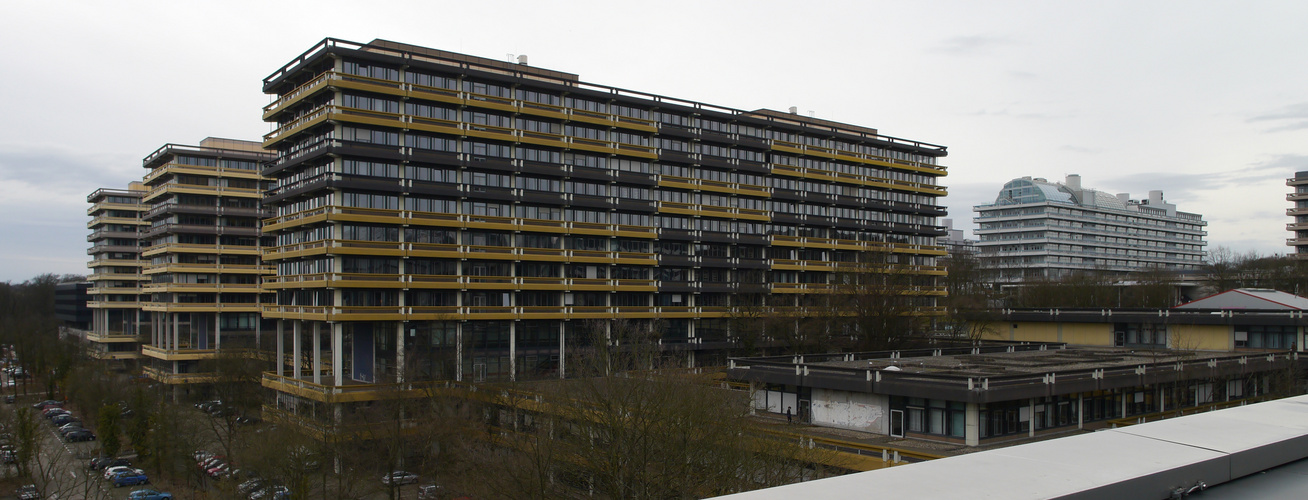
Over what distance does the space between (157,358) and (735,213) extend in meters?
77.6

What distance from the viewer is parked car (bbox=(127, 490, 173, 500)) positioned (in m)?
51.0

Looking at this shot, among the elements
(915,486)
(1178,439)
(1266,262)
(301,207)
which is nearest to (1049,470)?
(915,486)

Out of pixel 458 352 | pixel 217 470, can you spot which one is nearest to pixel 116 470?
pixel 217 470

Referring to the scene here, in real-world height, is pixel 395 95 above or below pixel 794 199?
above

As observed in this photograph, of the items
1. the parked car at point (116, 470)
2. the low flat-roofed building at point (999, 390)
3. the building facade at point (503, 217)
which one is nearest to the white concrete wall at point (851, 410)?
the low flat-roofed building at point (999, 390)

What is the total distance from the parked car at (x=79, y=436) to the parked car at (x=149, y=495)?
2938 centimetres

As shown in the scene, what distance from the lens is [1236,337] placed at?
68.2 metres

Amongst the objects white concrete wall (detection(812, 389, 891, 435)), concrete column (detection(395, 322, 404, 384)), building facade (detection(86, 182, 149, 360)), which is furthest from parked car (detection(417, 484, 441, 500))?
building facade (detection(86, 182, 149, 360))

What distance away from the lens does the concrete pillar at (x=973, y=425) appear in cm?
3850

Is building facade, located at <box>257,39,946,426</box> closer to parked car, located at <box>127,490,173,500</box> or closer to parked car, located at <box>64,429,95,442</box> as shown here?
parked car, located at <box>127,490,173,500</box>

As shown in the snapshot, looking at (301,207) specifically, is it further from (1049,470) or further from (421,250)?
(1049,470)

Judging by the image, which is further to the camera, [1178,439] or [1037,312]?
[1037,312]

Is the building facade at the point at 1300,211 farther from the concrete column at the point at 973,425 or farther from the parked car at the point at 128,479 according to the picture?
the parked car at the point at 128,479

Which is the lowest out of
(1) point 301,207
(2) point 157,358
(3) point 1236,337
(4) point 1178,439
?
(2) point 157,358
